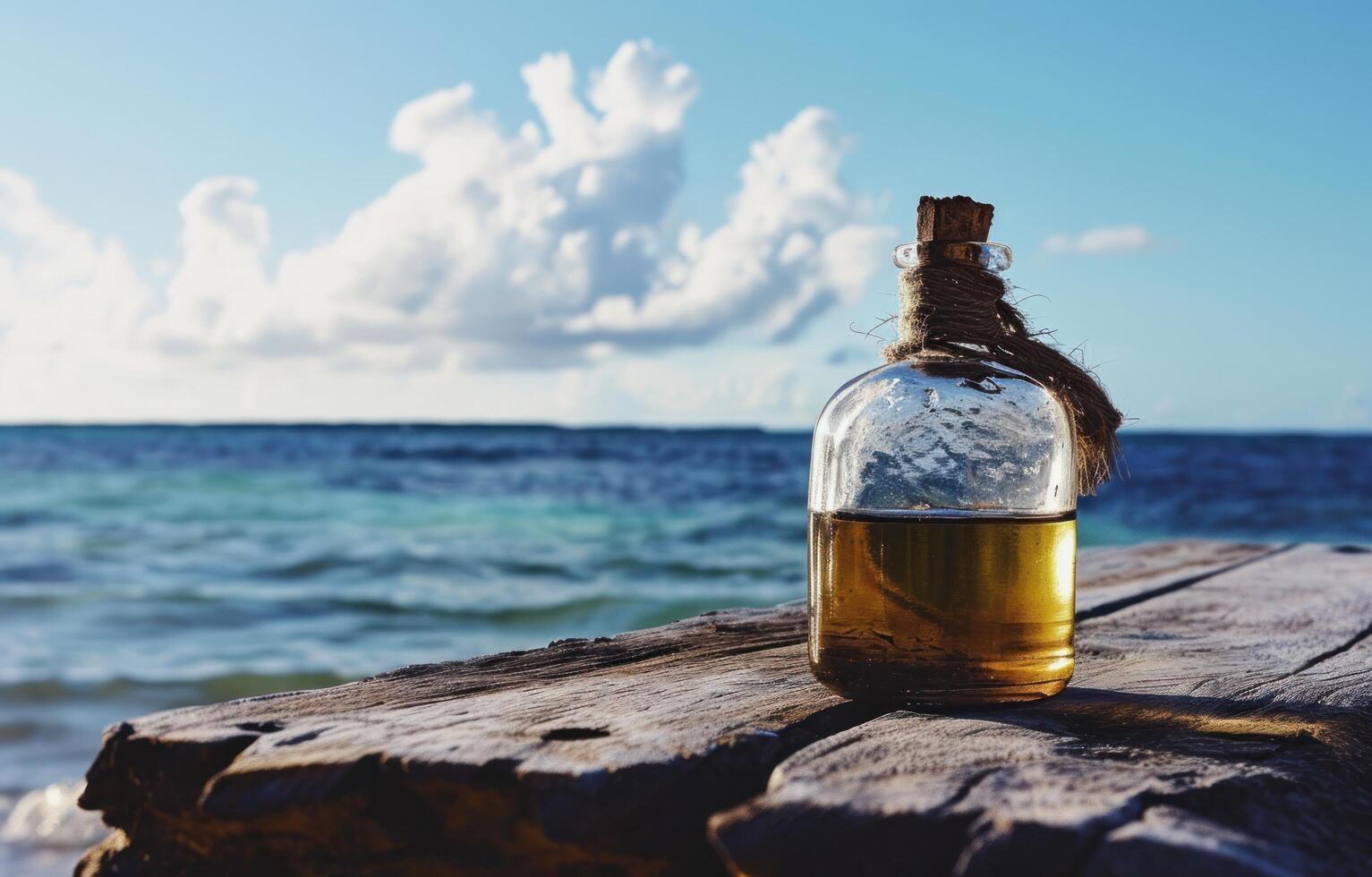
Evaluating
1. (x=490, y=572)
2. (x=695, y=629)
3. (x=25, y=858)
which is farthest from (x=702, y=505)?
(x=695, y=629)

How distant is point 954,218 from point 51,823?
4.26 meters

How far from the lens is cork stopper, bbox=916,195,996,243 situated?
52.7 inches

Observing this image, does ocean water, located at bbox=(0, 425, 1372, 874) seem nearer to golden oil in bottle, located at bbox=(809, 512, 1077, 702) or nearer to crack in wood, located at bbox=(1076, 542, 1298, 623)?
crack in wood, located at bbox=(1076, 542, 1298, 623)

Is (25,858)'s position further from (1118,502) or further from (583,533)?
(1118,502)

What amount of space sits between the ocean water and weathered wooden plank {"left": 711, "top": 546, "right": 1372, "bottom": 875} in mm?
1241

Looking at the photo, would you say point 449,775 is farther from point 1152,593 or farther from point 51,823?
point 51,823

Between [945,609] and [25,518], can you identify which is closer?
[945,609]

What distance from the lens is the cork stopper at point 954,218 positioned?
134cm

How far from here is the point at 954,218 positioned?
134 cm

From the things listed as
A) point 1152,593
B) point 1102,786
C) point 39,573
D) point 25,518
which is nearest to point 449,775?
point 1102,786

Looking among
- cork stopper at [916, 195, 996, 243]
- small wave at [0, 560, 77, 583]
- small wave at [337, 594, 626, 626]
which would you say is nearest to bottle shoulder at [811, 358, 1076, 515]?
cork stopper at [916, 195, 996, 243]

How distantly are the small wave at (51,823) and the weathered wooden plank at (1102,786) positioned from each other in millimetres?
3865

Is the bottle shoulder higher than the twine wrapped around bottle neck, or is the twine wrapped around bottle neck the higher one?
the twine wrapped around bottle neck

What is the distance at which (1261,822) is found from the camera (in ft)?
2.87
